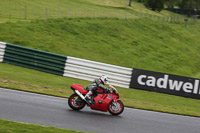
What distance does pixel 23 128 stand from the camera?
7469mm

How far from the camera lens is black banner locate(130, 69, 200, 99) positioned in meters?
16.8

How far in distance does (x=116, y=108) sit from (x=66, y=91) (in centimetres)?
426

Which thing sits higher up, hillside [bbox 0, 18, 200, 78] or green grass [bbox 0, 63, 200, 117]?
hillside [bbox 0, 18, 200, 78]

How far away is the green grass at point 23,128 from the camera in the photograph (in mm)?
7223

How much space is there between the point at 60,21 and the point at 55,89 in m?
19.1

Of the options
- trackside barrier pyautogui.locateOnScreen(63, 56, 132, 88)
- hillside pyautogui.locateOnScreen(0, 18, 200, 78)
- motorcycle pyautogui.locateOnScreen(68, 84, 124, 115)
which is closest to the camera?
motorcycle pyautogui.locateOnScreen(68, 84, 124, 115)

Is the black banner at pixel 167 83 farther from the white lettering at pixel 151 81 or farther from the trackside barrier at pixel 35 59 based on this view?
the trackside barrier at pixel 35 59

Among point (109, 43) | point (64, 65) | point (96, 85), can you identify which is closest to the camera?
point (96, 85)

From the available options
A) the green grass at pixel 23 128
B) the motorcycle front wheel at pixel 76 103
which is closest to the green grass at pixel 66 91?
the motorcycle front wheel at pixel 76 103

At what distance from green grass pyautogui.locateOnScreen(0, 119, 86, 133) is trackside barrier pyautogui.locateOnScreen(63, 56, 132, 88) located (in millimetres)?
9764

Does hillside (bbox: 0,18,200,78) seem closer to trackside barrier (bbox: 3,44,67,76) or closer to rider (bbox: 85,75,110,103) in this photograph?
trackside barrier (bbox: 3,44,67,76)

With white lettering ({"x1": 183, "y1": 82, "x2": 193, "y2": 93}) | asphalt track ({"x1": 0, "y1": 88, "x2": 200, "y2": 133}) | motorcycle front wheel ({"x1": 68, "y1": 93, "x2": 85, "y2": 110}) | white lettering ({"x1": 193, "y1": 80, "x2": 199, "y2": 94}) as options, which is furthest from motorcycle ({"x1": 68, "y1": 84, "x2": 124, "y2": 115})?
white lettering ({"x1": 193, "y1": 80, "x2": 199, "y2": 94})

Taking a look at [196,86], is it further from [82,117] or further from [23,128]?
[23,128]

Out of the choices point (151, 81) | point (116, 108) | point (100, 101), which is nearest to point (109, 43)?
point (151, 81)
